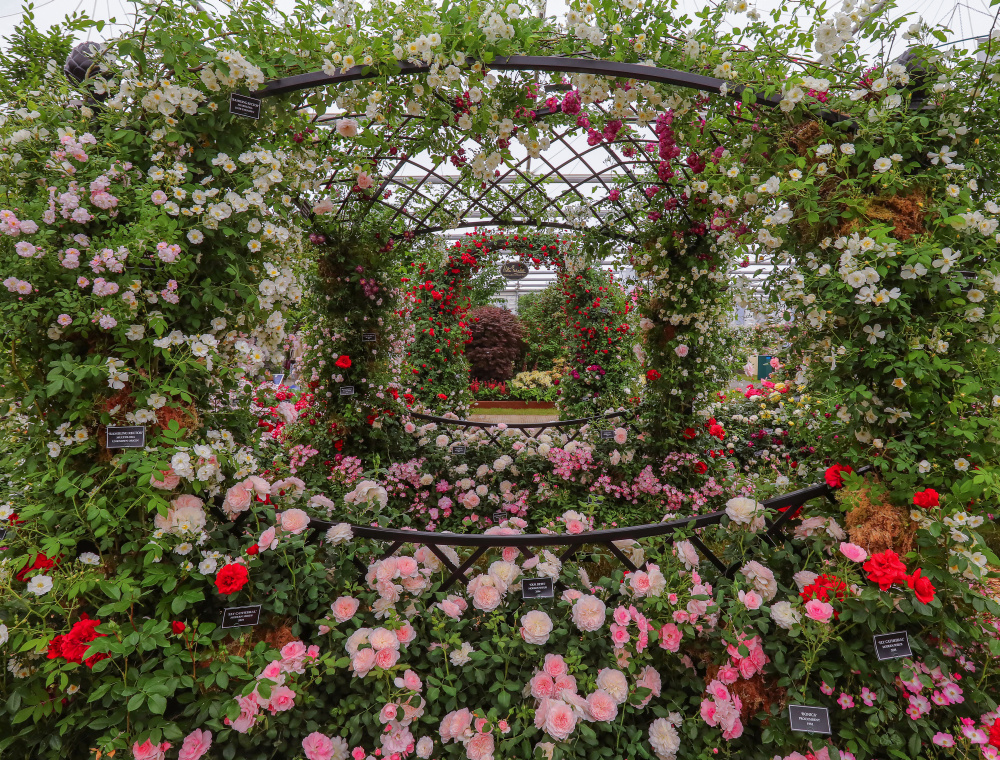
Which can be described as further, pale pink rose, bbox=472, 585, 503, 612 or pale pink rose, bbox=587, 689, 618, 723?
pale pink rose, bbox=472, 585, 503, 612

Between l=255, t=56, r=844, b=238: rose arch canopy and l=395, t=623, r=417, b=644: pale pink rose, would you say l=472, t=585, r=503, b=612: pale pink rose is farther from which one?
l=255, t=56, r=844, b=238: rose arch canopy

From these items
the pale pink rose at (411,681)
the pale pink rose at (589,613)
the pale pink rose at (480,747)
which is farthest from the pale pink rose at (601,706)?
the pale pink rose at (411,681)

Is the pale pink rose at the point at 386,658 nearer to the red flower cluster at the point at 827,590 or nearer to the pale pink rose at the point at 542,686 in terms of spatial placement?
the pale pink rose at the point at 542,686

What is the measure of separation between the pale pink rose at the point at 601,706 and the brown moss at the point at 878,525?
96 cm

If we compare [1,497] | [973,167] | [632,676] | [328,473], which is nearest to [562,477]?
[328,473]

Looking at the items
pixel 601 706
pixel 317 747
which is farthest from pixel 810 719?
pixel 317 747

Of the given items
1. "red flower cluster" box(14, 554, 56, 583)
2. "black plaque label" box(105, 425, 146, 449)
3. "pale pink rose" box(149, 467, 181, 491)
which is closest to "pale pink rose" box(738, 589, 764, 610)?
"pale pink rose" box(149, 467, 181, 491)

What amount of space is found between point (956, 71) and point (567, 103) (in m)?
1.41

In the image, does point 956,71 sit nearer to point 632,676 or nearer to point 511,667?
point 632,676

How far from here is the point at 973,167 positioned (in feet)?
4.75

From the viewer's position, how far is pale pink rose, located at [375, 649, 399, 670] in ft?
4.21

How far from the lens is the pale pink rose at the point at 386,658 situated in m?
1.28

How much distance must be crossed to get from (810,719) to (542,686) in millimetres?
728

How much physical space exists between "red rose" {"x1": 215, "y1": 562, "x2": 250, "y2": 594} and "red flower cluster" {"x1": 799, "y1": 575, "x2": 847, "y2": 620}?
167cm
